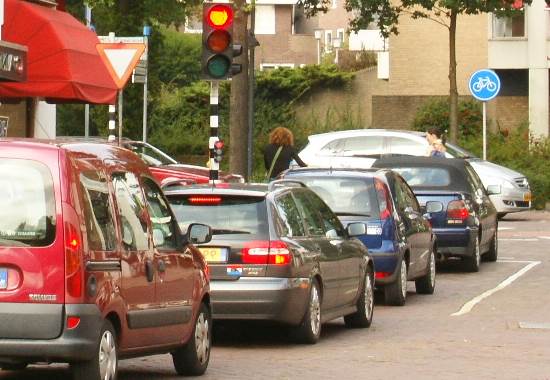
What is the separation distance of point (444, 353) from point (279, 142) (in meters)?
12.2

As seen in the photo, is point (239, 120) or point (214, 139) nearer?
point (214, 139)

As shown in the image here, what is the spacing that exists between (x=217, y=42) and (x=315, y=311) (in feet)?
18.9

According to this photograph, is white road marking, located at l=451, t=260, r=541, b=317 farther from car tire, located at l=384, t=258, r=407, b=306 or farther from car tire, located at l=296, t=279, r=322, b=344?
car tire, located at l=296, t=279, r=322, b=344

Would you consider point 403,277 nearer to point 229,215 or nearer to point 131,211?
point 229,215

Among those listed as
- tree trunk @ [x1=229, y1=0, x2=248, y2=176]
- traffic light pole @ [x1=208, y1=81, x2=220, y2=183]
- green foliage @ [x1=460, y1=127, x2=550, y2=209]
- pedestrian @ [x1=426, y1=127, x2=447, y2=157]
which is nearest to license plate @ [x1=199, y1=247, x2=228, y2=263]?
traffic light pole @ [x1=208, y1=81, x2=220, y2=183]

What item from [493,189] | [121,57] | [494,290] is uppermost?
[121,57]

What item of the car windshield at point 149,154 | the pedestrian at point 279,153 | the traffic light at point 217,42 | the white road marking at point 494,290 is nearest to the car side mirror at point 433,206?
the white road marking at point 494,290

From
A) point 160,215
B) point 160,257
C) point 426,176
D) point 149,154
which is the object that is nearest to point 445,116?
point 149,154

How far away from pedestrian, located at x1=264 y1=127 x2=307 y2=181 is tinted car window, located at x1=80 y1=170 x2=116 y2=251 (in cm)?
1517

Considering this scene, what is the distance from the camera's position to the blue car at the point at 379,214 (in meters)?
18.2

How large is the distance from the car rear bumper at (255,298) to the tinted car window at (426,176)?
9.98 metres

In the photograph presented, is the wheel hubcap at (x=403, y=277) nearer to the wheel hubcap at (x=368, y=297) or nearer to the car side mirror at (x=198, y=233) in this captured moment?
the wheel hubcap at (x=368, y=297)

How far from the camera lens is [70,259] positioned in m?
9.78

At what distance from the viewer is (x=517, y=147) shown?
43062 millimetres
